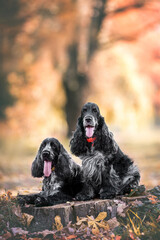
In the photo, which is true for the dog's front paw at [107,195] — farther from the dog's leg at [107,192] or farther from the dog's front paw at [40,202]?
the dog's front paw at [40,202]

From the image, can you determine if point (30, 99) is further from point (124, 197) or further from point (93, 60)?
point (124, 197)

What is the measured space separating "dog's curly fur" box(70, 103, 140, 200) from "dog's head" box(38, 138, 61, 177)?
46 centimetres

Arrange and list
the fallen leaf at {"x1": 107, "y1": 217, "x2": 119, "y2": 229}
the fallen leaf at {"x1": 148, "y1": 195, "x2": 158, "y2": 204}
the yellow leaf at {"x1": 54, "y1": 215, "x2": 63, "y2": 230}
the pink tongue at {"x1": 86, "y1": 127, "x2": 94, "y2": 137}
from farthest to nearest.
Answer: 1. the fallen leaf at {"x1": 148, "y1": 195, "x2": 158, "y2": 204}
2. the pink tongue at {"x1": 86, "y1": 127, "x2": 94, "y2": 137}
3. the fallen leaf at {"x1": 107, "y1": 217, "x2": 119, "y2": 229}
4. the yellow leaf at {"x1": 54, "y1": 215, "x2": 63, "y2": 230}

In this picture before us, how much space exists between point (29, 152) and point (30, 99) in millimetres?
2956

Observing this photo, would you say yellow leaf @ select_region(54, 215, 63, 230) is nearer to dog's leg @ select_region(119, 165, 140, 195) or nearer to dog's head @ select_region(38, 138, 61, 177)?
dog's head @ select_region(38, 138, 61, 177)

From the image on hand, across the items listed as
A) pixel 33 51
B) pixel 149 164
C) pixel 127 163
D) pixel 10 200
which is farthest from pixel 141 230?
pixel 33 51

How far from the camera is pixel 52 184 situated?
528cm

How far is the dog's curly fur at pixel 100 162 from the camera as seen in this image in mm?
5344

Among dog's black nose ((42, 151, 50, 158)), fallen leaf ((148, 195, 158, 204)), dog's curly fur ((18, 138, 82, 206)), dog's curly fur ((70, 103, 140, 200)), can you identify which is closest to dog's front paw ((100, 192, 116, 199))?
dog's curly fur ((70, 103, 140, 200))

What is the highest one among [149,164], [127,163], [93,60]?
[93,60]

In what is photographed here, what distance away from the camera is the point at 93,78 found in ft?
62.1

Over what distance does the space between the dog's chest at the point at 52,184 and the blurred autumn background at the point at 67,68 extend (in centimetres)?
1321

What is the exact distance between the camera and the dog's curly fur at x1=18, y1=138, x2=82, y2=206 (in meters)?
5.17

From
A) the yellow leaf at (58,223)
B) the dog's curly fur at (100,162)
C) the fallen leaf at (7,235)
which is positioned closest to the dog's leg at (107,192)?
the dog's curly fur at (100,162)
